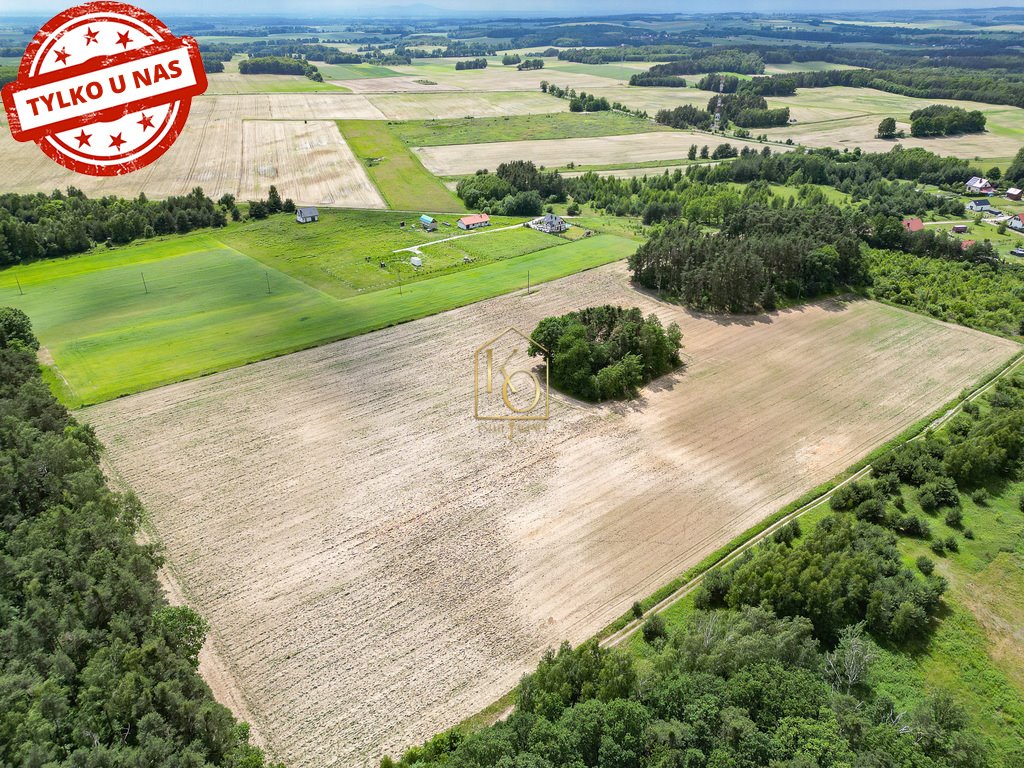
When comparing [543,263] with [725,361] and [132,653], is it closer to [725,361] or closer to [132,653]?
[725,361]

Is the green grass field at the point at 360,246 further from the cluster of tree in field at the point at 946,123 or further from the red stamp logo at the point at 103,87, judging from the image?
the cluster of tree in field at the point at 946,123

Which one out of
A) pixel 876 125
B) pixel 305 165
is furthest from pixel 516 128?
pixel 876 125

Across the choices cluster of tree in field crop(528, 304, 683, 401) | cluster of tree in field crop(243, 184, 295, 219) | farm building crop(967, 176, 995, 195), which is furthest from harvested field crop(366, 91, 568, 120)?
cluster of tree in field crop(528, 304, 683, 401)

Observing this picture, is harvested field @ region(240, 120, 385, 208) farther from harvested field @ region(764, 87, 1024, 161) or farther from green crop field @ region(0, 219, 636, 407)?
harvested field @ region(764, 87, 1024, 161)

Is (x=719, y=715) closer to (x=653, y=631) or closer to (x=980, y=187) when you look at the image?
(x=653, y=631)

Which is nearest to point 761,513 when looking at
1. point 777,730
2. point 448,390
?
point 777,730

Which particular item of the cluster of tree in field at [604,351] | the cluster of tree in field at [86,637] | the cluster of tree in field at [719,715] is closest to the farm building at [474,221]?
the cluster of tree in field at [604,351]
